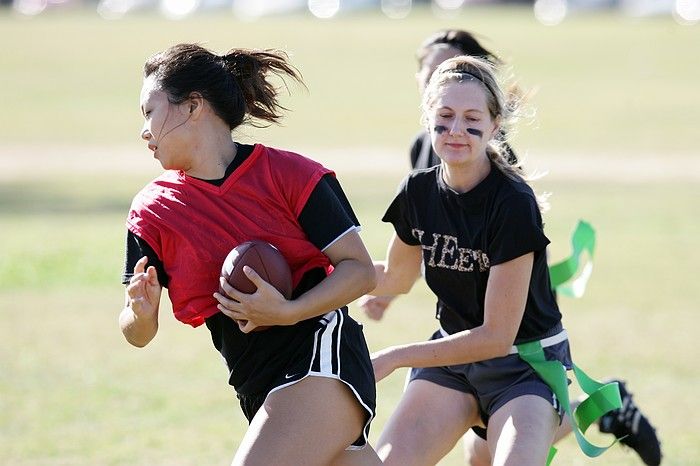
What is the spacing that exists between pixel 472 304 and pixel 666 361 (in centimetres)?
403

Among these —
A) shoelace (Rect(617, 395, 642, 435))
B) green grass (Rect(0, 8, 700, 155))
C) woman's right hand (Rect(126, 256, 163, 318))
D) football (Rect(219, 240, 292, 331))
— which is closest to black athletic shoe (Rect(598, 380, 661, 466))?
shoelace (Rect(617, 395, 642, 435))

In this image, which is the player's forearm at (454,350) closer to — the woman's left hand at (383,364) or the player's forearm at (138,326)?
the woman's left hand at (383,364)

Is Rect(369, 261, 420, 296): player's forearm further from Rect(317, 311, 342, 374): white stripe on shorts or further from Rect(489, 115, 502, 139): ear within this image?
Rect(317, 311, 342, 374): white stripe on shorts

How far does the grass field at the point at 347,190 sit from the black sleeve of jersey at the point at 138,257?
66cm

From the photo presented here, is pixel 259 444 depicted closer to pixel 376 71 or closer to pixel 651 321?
pixel 651 321

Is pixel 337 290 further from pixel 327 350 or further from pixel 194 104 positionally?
pixel 194 104

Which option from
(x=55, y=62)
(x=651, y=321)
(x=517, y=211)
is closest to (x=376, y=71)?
(x=55, y=62)

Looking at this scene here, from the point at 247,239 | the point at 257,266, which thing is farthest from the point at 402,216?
the point at 257,266

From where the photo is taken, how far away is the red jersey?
4043 millimetres

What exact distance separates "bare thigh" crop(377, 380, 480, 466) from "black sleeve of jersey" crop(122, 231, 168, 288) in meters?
1.17

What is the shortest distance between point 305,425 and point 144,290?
2.18 feet

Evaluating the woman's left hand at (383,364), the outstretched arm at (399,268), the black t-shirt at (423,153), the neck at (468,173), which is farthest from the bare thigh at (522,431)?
the black t-shirt at (423,153)

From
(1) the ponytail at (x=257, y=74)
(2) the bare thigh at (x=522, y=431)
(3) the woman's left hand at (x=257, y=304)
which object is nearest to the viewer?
(3) the woman's left hand at (x=257, y=304)

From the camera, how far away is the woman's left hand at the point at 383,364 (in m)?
4.46
